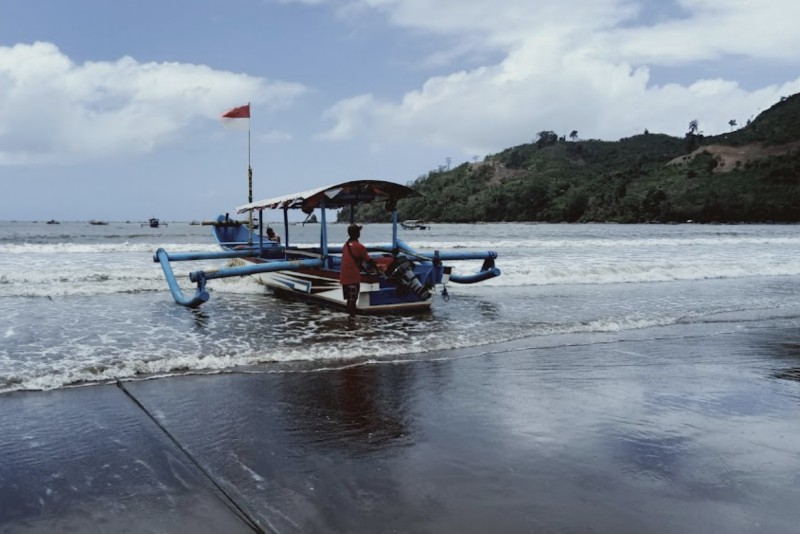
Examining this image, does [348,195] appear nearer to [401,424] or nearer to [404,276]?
[404,276]

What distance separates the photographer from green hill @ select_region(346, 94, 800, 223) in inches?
3435

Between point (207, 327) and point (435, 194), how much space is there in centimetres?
13089

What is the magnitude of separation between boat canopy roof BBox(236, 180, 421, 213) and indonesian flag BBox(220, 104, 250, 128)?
4.70 m

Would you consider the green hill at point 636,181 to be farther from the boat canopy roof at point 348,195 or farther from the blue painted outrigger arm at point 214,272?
the blue painted outrigger arm at point 214,272

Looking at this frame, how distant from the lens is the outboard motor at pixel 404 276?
11.6 m

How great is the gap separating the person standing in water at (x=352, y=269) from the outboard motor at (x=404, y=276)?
0.67m

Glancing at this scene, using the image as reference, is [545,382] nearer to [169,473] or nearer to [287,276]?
[169,473]

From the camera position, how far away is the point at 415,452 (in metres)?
4.38

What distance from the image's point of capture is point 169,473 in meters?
3.97

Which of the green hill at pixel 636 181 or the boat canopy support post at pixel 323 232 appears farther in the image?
the green hill at pixel 636 181

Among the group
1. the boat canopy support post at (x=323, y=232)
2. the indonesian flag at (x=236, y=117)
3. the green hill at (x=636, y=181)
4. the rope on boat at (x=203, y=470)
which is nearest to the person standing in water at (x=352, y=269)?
the boat canopy support post at (x=323, y=232)

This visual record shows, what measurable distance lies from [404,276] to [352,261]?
116 cm

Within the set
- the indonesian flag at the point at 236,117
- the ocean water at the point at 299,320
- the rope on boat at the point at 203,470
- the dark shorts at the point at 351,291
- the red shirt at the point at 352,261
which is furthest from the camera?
the indonesian flag at the point at 236,117

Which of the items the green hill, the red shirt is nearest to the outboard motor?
the red shirt
